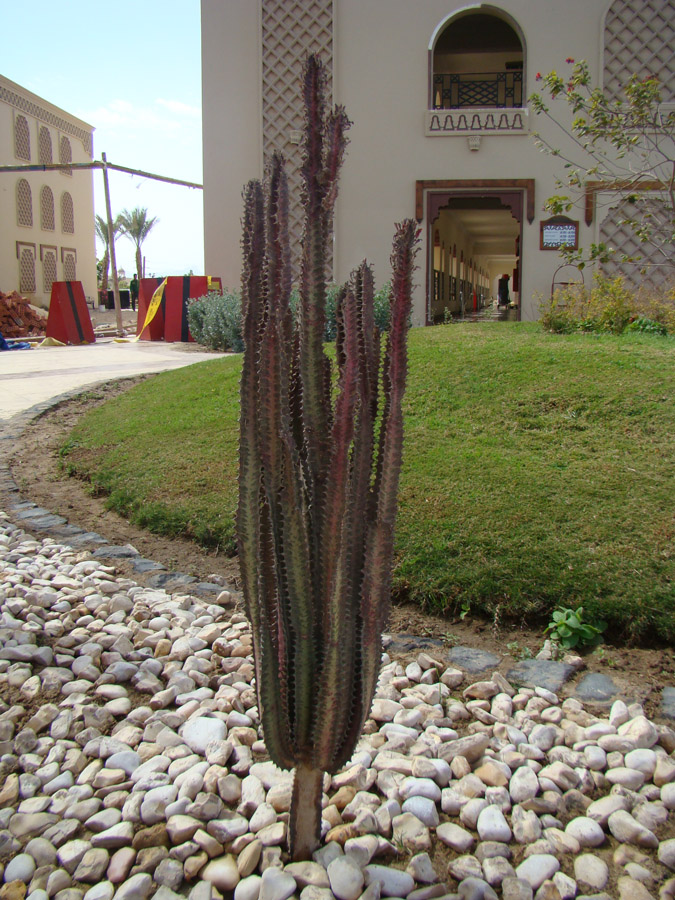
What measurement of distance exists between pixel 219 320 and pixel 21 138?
17618 millimetres

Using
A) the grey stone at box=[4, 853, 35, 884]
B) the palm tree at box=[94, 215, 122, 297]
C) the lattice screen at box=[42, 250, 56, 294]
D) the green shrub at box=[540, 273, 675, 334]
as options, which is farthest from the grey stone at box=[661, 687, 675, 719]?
the palm tree at box=[94, 215, 122, 297]

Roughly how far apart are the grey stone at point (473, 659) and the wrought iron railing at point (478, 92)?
13017 mm

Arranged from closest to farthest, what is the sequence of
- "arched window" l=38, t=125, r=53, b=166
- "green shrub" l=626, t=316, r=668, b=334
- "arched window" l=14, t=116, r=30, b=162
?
"green shrub" l=626, t=316, r=668, b=334 → "arched window" l=14, t=116, r=30, b=162 → "arched window" l=38, t=125, r=53, b=166

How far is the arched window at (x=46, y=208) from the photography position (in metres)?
25.9

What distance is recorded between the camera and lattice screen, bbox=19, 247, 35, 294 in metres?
24.5

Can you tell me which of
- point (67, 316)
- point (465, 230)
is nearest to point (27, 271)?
point (67, 316)

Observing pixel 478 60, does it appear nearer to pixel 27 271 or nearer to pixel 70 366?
pixel 70 366

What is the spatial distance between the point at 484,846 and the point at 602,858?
0.90ft

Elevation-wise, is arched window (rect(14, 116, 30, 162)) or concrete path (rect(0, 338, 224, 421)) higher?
arched window (rect(14, 116, 30, 162))

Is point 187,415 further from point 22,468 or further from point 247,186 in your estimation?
point 247,186

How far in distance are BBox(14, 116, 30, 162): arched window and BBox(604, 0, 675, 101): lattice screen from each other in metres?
19.1

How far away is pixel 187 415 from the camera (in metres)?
5.68

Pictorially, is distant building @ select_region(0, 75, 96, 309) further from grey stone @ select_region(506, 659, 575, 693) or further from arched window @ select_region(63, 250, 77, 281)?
grey stone @ select_region(506, 659, 575, 693)

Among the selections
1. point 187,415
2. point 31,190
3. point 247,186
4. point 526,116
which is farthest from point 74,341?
point 247,186
